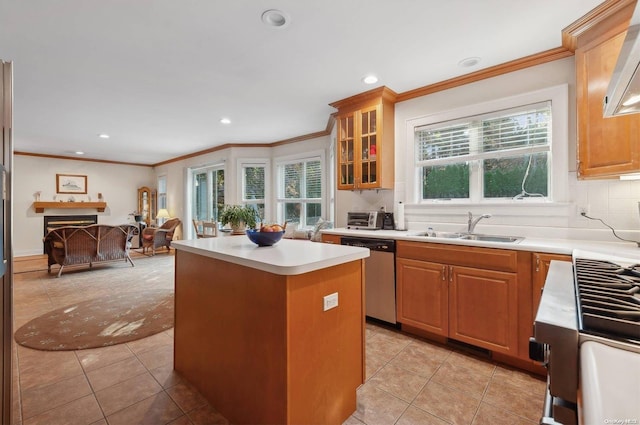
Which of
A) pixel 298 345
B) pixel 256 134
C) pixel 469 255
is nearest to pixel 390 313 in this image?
pixel 469 255

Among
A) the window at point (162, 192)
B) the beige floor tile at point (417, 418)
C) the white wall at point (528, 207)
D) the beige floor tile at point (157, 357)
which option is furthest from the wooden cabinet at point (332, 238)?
the window at point (162, 192)

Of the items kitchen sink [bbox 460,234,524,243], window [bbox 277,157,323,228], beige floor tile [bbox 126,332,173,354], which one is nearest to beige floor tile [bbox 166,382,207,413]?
beige floor tile [bbox 126,332,173,354]

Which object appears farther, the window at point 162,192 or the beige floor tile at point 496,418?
the window at point 162,192

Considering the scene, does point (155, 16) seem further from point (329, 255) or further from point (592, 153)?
point (592, 153)

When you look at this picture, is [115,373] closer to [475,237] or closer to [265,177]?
[475,237]

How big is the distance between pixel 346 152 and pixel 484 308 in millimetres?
2160

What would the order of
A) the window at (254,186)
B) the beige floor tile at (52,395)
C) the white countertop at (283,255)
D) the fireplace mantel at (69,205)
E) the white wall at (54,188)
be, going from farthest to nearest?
the fireplace mantel at (69,205) → the white wall at (54,188) → the window at (254,186) → the beige floor tile at (52,395) → the white countertop at (283,255)

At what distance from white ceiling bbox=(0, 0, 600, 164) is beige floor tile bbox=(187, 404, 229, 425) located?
2520 millimetres

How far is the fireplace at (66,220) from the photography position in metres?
7.24

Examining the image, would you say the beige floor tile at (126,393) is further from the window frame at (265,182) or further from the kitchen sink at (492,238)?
the window frame at (265,182)

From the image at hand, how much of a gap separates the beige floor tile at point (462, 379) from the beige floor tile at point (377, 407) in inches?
Result: 15.9

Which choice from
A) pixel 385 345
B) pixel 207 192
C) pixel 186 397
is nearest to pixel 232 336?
pixel 186 397

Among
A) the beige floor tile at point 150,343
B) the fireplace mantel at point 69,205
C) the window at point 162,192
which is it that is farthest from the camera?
the window at point 162,192

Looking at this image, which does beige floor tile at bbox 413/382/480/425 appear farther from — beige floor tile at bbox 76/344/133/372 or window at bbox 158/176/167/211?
window at bbox 158/176/167/211
